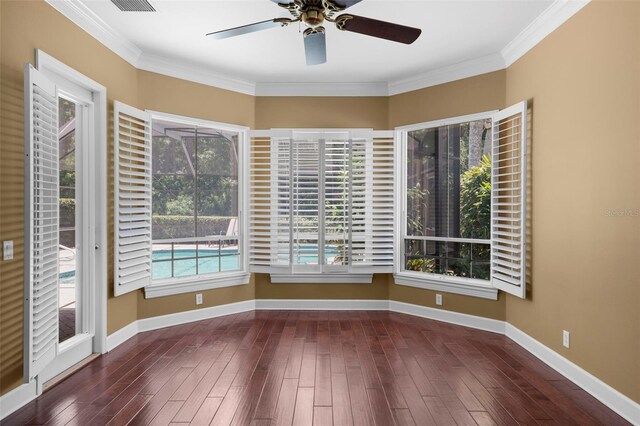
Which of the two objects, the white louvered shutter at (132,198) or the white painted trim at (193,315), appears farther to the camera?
the white painted trim at (193,315)

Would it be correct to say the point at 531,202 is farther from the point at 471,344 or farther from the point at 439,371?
the point at 439,371

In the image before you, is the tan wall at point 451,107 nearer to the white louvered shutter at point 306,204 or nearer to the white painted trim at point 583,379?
the white painted trim at point 583,379

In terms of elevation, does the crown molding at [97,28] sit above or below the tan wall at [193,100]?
above

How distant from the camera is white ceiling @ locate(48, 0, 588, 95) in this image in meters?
3.35

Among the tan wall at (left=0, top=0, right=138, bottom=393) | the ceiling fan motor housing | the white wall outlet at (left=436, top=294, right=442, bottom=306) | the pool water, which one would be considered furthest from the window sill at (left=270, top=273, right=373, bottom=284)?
the ceiling fan motor housing

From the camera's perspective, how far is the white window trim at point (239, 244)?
4.64 m

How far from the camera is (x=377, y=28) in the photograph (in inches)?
105

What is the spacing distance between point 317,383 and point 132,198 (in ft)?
8.85

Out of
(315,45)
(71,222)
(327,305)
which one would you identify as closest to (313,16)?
(315,45)

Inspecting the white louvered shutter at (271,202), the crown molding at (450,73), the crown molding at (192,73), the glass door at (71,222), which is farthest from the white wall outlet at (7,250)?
the crown molding at (450,73)

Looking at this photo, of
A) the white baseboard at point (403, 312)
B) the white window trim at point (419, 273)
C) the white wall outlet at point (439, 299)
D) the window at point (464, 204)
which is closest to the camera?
the white baseboard at point (403, 312)

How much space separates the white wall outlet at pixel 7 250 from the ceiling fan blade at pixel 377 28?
2.62m

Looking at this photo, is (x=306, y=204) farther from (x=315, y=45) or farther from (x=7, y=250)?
(x=7, y=250)

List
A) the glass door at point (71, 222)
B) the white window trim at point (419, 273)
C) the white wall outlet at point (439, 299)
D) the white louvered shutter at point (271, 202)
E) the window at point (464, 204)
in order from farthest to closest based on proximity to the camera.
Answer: the white louvered shutter at point (271, 202) → the white wall outlet at point (439, 299) → the white window trim at point (419, 273) → the window at point (464, 204) → the glass door at point (71, 222)
